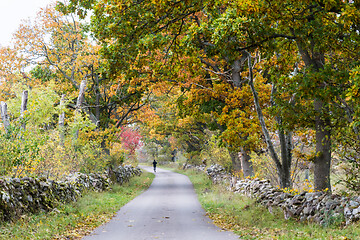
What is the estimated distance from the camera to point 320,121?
34.3 feet

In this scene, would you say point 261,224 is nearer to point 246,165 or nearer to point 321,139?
point 321,139

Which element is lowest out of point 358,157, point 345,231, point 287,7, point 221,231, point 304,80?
point 221,231

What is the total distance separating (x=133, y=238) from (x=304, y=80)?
6137 millimetres

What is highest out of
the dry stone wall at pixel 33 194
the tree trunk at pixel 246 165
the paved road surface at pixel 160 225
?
the tree trunk at pixel 246 165

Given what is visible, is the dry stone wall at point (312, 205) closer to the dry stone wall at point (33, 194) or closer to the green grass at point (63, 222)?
the green grass at point (63, 222)

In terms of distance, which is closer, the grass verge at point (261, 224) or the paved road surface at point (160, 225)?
the grass verge at point (261, 224)

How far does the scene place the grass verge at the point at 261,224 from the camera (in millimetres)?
7250

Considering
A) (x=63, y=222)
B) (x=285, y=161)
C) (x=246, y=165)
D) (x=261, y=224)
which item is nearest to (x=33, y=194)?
(x=63, y=222)

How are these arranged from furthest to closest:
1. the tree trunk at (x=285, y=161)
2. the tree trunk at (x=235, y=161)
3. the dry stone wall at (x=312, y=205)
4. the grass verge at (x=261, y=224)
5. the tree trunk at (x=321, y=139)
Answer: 1. the tree trunk at (x=235, y=161)
2. the tree trunk at (x=285, y=161)
3. the tree trunk at (x=321, y=139)
4. the dry stone wall at (x=312, y=205)
5. the grass verge at (x=261, y=224)

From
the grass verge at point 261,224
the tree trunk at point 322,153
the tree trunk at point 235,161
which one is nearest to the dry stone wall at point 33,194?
the grass verge at point 261,224

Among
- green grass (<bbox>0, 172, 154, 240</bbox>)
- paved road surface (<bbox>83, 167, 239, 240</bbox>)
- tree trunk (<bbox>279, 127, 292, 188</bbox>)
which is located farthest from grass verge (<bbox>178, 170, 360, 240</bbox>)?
green grass (<bbox>0, 172, 154, 240</bbox>)

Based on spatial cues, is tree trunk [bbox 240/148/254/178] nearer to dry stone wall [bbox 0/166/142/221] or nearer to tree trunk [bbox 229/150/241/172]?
tree trunk [bbox 229/150/241/172]

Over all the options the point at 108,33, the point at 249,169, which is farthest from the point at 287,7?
the point at 249,169

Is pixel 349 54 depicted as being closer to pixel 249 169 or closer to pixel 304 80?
pixel 304 80
